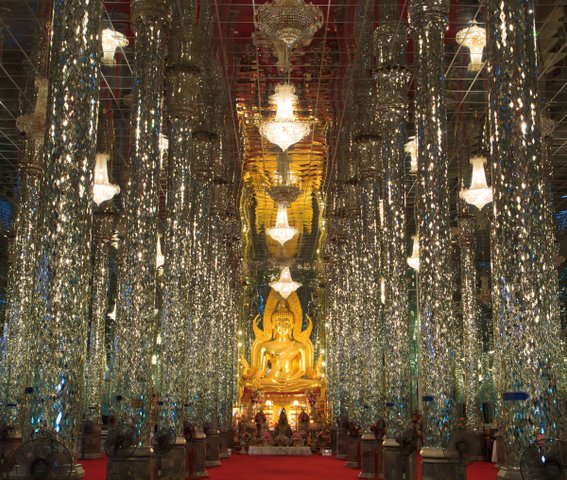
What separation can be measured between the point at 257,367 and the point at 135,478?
20182mm

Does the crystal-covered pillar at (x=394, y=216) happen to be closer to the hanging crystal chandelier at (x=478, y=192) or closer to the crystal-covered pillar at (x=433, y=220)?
the crystal-covered pillar at (x=433, y=220)

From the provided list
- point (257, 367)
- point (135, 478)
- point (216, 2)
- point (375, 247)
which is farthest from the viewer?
point (257, 367)

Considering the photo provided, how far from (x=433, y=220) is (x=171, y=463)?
490 centimetres

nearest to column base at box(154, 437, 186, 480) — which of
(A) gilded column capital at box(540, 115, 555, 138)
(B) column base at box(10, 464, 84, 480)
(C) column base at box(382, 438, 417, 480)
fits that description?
(C) column base at box(382, 438, 417, 480)

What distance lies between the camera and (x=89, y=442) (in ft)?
59.0

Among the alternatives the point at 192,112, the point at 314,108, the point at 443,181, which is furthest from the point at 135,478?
the point at 314,108

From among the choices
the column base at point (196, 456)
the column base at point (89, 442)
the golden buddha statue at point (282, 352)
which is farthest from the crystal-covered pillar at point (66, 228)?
the golden buddha statue at point (282, 352)

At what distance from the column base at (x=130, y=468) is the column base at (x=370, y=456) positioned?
17.8 feet

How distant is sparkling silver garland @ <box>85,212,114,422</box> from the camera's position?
769 inches

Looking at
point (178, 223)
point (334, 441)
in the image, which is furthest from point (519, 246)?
point (334, 441)

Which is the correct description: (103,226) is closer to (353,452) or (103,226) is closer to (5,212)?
(5,212)

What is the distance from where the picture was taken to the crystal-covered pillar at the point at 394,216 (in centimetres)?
1103

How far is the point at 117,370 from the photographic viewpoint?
9188 millimetres

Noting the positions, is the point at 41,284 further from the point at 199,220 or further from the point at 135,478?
the point at 199,220
